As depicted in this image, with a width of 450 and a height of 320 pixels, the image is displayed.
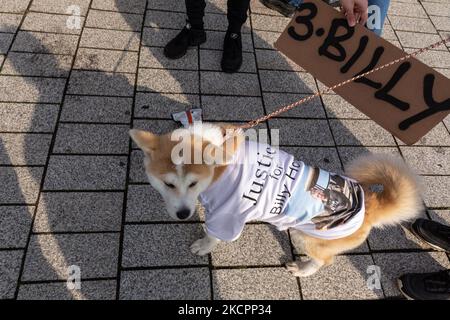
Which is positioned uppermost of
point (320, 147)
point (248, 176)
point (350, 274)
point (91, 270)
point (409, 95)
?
point (409, 95)

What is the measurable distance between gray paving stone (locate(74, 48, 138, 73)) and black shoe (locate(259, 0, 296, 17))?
7.05 feet

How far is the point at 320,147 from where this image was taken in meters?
3.49

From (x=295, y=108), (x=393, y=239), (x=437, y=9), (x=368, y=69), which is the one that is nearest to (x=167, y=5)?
(x=295, y=108)

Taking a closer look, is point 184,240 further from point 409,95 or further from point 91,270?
point 409,95

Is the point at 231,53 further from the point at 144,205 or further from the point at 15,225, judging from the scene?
the point at 15,225

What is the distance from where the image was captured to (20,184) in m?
2.79

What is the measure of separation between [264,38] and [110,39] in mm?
1915

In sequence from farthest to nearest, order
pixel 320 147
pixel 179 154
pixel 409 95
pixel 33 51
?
1. pixel 33 51
2. pixel 320 147
3. pixel 409 95
4. pixel 179 154

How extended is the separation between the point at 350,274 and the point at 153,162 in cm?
181

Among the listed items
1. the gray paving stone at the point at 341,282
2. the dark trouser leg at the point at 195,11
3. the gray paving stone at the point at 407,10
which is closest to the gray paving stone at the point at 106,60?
the dark trouser leg at the point at 195,11

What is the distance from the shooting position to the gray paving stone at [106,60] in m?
3.74

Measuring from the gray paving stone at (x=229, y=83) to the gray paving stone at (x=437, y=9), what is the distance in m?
3.43

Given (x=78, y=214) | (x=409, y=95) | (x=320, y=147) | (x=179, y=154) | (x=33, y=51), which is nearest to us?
(x=179, y=154)
